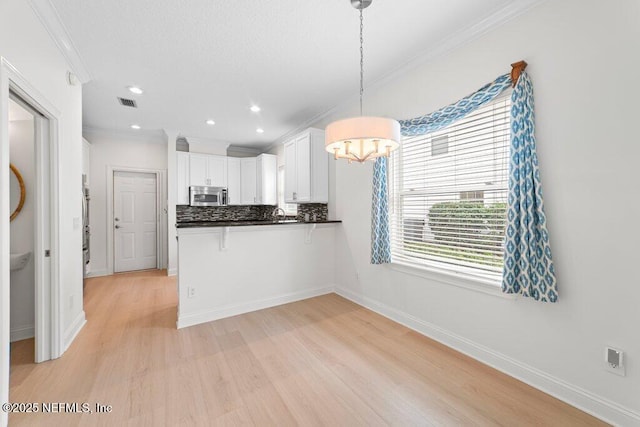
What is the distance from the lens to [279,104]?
3.79 metres

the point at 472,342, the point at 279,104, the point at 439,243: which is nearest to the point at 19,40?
the point at 279,104

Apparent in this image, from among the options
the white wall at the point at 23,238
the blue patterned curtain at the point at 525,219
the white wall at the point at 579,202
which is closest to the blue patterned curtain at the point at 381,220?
the white wall at the point at 579,202


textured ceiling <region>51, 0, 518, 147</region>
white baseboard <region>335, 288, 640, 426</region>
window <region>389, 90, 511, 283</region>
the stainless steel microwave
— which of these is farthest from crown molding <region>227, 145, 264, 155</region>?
white baseboard <region>335, 288, 640, 426</region>

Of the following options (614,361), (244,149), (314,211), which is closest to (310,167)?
(314,211)

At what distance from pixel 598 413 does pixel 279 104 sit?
420 centimetres

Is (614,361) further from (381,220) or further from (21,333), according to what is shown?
(21,333)

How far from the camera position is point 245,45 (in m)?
2.43

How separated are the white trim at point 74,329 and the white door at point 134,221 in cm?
265

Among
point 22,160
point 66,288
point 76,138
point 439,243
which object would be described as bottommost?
point 66,288

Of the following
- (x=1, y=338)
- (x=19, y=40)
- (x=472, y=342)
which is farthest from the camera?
(x=472, y=342)

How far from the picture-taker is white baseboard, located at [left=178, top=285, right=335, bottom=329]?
287 cm

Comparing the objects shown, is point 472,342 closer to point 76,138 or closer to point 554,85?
point 554,85

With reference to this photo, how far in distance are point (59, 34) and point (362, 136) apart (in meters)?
2.67

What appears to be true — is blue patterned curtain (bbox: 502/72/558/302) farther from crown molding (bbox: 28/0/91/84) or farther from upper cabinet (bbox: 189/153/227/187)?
upper cabinet (bbox: 189/153/227/187)
